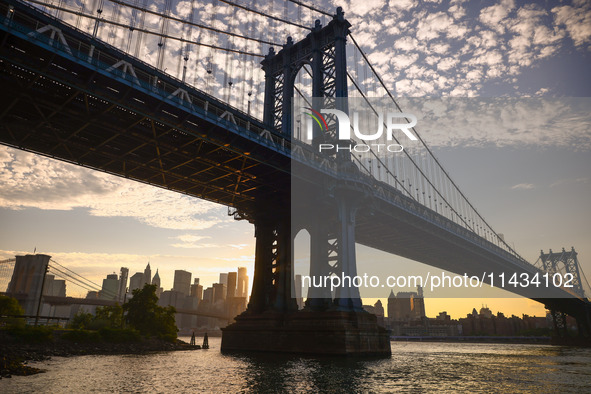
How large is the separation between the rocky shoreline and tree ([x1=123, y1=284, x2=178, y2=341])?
1.75 m

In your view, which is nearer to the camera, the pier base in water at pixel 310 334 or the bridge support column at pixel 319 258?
the pier base in water at pixel 310 334

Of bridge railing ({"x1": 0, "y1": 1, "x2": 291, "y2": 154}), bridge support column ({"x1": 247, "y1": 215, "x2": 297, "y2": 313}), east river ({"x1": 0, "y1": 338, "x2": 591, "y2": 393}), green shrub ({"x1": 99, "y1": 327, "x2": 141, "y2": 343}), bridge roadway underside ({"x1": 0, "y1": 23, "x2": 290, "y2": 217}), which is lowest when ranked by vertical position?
east river ({"x1": 0, "y1": 338, "x2": 591, "y2": 393})

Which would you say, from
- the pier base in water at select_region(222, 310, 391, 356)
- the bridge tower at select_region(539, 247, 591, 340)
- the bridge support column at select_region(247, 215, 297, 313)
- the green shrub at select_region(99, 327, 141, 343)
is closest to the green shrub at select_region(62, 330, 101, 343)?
the green shrub at select_region(99, 327, 141, 343)

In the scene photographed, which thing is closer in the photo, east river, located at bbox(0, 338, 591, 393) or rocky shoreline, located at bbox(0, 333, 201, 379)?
east river, located at bbox(0, 338, 591, 393)

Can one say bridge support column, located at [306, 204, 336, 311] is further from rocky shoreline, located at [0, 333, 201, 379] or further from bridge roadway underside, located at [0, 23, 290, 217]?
rocky shoreline, located at [0, 333, 201, 379]

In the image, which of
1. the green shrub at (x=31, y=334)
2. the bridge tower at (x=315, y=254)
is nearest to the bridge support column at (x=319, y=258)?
the bridge tower at (x=315, y=254)

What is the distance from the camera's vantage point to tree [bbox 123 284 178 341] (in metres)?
52.2

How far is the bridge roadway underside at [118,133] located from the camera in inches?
1064

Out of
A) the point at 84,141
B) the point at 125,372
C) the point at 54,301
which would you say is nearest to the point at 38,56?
the point at 84,141

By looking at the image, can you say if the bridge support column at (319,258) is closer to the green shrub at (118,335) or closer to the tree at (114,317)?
the green shrub at (118,335)

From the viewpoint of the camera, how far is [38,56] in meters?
25.5

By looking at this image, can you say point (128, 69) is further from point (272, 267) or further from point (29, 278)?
point (29, 278)

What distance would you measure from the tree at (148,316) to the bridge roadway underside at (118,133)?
51.8 ft

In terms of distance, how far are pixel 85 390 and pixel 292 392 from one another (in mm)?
8171
